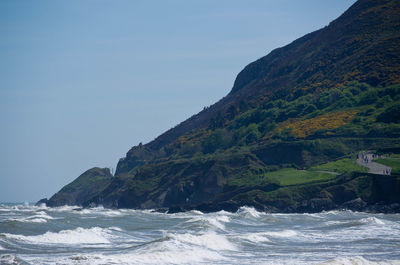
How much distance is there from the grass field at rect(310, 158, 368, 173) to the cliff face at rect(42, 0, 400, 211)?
0.33m

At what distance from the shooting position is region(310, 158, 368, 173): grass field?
93.4m

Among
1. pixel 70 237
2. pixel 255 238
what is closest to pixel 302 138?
pixel 255 238

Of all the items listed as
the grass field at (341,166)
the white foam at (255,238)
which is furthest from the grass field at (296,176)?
the white foam at (255,238)

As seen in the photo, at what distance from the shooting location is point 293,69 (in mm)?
185500

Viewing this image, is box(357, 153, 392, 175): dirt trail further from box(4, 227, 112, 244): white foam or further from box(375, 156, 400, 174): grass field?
box(4, 227, 112, 244): white foam

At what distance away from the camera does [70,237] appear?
40406 mm

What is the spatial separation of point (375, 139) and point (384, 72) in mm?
41467

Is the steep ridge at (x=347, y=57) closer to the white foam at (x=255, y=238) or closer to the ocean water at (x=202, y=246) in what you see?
the ocean water at (x=202, y=246)

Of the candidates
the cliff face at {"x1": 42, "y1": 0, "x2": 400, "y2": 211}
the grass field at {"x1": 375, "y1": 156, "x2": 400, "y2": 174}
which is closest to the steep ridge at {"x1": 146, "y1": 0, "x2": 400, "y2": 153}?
the cliff face at {"x1": 42, "y1": 0, "x2": 400, "y2": 211}

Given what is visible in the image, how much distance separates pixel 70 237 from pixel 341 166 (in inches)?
2611

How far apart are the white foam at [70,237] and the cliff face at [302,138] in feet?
158

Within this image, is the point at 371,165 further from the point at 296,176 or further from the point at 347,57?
the point at 347,57

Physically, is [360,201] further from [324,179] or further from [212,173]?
[212,173]

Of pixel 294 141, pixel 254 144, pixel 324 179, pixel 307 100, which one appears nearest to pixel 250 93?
pixel 307 100
